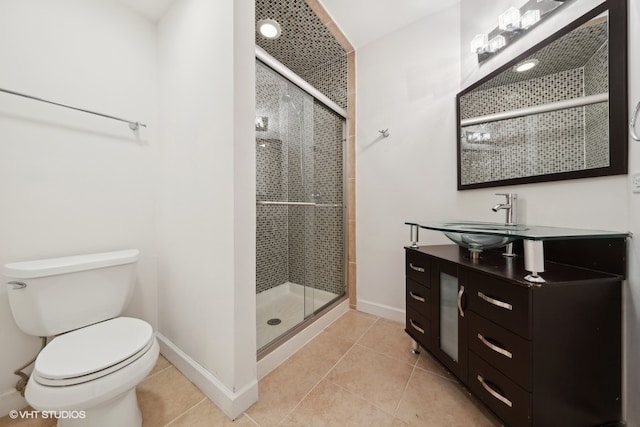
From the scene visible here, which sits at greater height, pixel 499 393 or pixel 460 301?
pixel 460 301

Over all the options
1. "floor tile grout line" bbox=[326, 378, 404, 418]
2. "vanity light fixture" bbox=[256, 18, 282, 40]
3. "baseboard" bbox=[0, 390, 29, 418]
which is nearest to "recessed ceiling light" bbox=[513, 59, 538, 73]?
"vanity light fixture" bbox=[256, 18, 282, 40]

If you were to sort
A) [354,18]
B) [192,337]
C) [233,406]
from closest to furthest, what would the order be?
[233,406] < [192,337] < [354,18]

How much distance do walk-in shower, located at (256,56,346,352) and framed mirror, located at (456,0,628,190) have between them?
1.10 meters

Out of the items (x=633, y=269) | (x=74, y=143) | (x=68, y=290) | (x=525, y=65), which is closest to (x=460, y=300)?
(x=633, y=269)

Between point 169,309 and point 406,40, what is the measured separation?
2712 mm

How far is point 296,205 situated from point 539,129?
164cm

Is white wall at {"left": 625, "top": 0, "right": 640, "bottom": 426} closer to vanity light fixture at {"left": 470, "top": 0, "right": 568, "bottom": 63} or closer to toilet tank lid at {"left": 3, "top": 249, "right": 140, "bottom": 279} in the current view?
vanity light fixture at {"left": 470, "top": 0, "right": 568, "bottom": 63}

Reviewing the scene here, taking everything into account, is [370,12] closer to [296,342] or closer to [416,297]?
[416,297]

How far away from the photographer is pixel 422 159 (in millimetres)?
1838

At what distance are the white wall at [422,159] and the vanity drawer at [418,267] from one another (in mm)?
443

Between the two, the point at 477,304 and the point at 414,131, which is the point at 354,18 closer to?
the point at 414,131

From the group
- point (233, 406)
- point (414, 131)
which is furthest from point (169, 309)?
point (414, 131)

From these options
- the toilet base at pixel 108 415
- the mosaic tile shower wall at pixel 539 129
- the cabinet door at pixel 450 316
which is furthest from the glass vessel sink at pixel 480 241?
the toilet base at pixel 108 415

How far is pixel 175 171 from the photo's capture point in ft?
4.71
